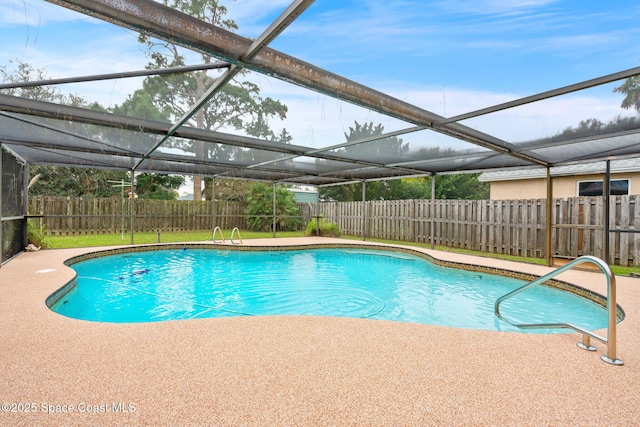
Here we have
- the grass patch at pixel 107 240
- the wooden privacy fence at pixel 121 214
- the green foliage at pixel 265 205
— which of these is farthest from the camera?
the green foliage at pixel 265 205

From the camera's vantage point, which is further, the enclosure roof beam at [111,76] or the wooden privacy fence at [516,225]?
the wooden privacy fence at [516,225]

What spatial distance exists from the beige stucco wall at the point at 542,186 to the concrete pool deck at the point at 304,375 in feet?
30.0

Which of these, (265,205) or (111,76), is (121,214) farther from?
(111,76)

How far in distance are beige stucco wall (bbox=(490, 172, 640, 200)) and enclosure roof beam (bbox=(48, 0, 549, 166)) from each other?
9225mm

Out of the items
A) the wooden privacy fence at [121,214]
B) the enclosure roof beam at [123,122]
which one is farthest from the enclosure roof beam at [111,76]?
the wooden privacy fence at [121,214]

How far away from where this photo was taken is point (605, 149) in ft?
18.6

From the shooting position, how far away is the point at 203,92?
3.97 meters

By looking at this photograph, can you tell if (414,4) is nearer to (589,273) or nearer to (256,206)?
(589,273)

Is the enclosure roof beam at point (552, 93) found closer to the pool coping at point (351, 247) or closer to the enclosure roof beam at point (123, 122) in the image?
the pool coping at point (351, 247)

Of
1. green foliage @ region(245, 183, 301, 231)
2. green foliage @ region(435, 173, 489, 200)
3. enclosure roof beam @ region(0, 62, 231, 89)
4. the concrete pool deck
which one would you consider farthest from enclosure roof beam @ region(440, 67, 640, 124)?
green foliage @ region(435, 173, 489, 200)

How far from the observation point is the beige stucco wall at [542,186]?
30.8ft

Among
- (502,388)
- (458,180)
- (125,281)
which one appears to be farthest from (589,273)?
(458,180)

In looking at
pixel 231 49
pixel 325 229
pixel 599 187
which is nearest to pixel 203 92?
pixel 231 49

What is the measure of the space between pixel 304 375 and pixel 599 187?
12395 millimetres
